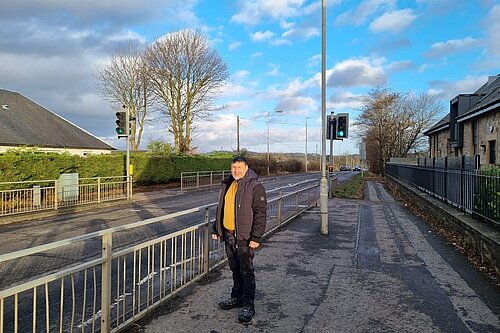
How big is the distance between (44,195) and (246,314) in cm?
1272

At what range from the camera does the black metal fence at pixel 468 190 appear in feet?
23.5

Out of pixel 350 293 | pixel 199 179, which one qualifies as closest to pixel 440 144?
pixel 199 179

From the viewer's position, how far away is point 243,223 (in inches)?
172

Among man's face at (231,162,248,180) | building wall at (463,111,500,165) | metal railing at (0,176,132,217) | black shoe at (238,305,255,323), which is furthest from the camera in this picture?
building wall at (463,111,500,165)

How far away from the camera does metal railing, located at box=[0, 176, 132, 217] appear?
1318 centimetres

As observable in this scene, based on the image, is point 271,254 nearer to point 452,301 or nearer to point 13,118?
point 452,301

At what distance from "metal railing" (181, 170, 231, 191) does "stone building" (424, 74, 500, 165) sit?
53.7 ft

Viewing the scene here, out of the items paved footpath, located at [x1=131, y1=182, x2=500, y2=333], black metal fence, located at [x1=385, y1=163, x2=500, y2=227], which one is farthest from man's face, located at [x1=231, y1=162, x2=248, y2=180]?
black metal fence, located at [x1=385, y1=163, x2=500, y2=227]

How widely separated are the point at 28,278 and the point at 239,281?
3.58 metres

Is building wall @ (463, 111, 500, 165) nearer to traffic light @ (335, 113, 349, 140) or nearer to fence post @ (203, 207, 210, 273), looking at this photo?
traffic light @ (335, 113, 349, 140)

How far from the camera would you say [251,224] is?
4.38 metres

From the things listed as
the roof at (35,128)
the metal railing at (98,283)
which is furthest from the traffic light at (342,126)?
the roof at (35,128)

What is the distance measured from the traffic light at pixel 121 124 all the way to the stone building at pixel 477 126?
52.4 ft

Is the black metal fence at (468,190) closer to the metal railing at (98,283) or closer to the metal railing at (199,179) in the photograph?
the metal railing at (98,283)
